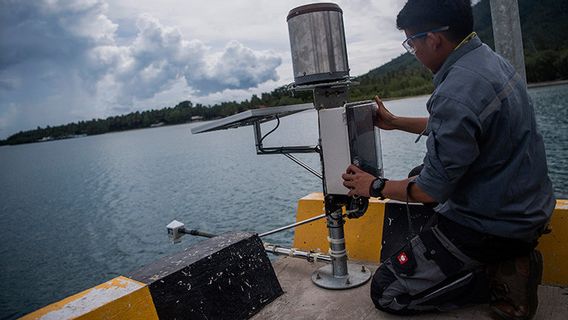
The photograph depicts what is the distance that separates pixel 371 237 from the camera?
12.7 ft

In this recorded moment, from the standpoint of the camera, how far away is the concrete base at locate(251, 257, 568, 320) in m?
2.76

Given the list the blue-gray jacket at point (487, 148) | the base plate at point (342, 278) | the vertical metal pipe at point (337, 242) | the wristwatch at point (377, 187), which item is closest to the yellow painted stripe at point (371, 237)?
the base plate at point (342, 278)

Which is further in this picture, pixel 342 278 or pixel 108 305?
pixel 342 278

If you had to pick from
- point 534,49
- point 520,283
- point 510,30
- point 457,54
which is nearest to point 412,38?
point 457,54

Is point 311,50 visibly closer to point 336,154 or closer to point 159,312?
point 336,154

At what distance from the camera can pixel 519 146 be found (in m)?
2.25

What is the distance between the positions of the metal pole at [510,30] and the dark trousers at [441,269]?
51.5 inches

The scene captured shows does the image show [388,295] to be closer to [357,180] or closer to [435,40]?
[357,180]

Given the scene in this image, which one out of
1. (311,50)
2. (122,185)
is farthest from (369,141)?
(122,185)

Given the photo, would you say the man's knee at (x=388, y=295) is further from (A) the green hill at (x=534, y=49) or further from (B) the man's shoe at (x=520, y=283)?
(A) the green hill at (x=534, y=49)

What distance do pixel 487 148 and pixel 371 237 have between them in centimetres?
183

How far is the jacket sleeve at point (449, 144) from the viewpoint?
2117mm

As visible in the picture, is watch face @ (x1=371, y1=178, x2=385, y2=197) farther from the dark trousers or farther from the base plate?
the base plate

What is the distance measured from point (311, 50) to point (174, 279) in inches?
71.4
